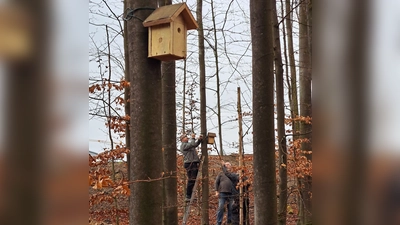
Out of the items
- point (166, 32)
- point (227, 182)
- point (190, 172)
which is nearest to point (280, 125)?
point (227, 182)

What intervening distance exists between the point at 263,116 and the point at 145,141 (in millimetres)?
2228

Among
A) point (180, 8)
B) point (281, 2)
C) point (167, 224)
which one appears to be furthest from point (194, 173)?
point (180, 8)

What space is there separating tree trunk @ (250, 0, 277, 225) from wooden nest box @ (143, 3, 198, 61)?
6.35 feet

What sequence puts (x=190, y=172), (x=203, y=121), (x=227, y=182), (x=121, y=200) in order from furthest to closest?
(x=121, y=200)
(x=190, y=172)
(x=227, y=182)
(x=203, y=121)

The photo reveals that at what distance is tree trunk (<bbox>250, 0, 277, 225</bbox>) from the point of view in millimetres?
4484

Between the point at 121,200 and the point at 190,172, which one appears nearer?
the point at 190,172

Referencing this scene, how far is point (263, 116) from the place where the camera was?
14.9 ft

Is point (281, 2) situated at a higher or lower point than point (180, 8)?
higher

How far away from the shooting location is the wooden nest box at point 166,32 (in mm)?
2682

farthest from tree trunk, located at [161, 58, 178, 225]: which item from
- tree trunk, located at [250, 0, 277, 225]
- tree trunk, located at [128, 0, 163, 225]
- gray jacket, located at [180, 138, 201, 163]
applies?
tree trunk, located at [128, 0, 163, 225]

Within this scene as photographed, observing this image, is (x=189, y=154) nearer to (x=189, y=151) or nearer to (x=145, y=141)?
(x=189, y=151)
